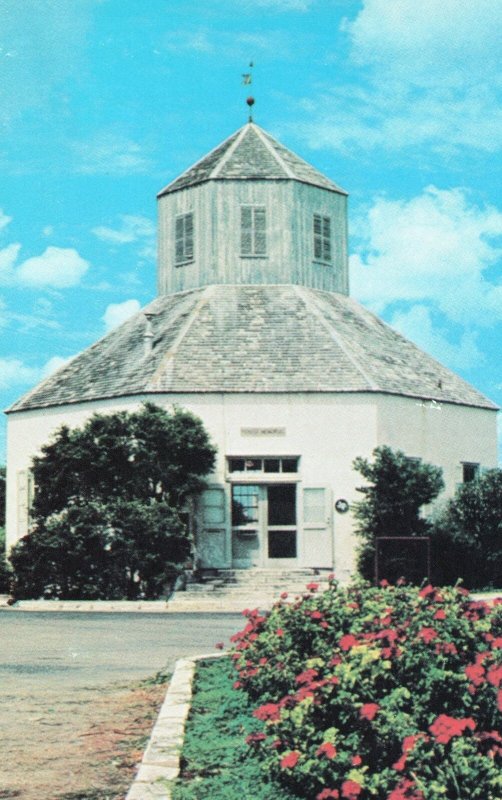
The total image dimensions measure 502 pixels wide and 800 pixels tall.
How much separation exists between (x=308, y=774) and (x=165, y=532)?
2181 centimetres

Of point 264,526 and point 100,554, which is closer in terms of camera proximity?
point 100,554

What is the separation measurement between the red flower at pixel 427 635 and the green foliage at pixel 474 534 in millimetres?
23196

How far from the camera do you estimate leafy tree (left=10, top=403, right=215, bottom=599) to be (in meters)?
28.0

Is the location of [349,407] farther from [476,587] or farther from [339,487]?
[476,587]

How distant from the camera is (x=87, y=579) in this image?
28031mm

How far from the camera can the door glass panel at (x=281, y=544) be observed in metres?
32.2

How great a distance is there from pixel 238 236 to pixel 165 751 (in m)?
30.2

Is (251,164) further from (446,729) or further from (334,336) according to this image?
(446,729)

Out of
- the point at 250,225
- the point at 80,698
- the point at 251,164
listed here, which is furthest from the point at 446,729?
the point at 251,164

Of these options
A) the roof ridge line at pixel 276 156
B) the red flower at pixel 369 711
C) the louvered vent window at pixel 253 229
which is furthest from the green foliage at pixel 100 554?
the red flower at pixel 369 711

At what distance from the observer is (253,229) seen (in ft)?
122

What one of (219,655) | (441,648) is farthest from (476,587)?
(441,648)

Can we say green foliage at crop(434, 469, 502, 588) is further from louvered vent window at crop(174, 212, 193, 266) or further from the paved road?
louvered vent window at crop(174, 212, 193, 266)

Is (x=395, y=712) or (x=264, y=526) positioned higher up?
(x=264, y=526)
